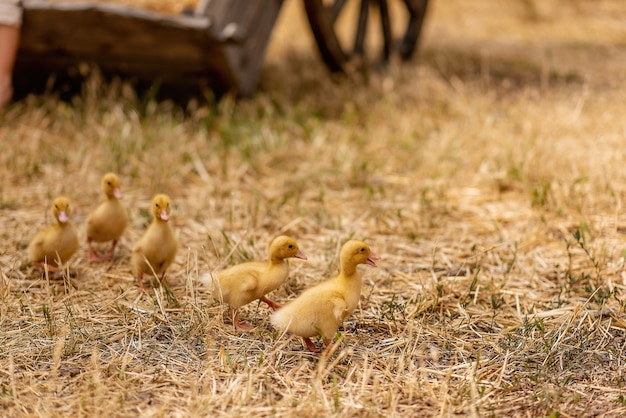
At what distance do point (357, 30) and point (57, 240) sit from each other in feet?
13.9

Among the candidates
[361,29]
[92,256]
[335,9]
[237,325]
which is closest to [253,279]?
[237,325]

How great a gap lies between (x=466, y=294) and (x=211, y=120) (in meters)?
2.56

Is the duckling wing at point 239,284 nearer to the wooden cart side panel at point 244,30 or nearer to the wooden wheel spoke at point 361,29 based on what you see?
the wooden cart side panel at point 244,30

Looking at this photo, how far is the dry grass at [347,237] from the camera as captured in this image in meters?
2.30

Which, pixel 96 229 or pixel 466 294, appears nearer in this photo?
pixel 466 294

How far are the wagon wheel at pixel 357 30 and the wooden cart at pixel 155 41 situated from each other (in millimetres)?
135

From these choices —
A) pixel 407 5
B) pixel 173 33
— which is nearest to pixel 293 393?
pixel 173 33

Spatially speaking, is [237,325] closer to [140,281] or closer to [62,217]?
[140,281]

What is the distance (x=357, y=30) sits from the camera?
261 inches

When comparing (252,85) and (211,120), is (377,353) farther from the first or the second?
(252,85)

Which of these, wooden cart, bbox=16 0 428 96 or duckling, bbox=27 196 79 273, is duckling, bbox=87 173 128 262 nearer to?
duckling, bbox=27 196 79 273

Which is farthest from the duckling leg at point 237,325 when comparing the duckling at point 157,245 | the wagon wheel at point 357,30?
the wagon wheel at point 357,30

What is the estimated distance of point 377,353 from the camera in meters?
2.51

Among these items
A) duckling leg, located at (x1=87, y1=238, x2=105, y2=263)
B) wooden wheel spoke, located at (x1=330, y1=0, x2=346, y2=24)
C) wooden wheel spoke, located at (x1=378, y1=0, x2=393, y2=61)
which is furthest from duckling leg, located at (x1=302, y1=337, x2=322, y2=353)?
wooden wheel spoke, located at (x1=378, y1=0, x2=393, y2=61)
